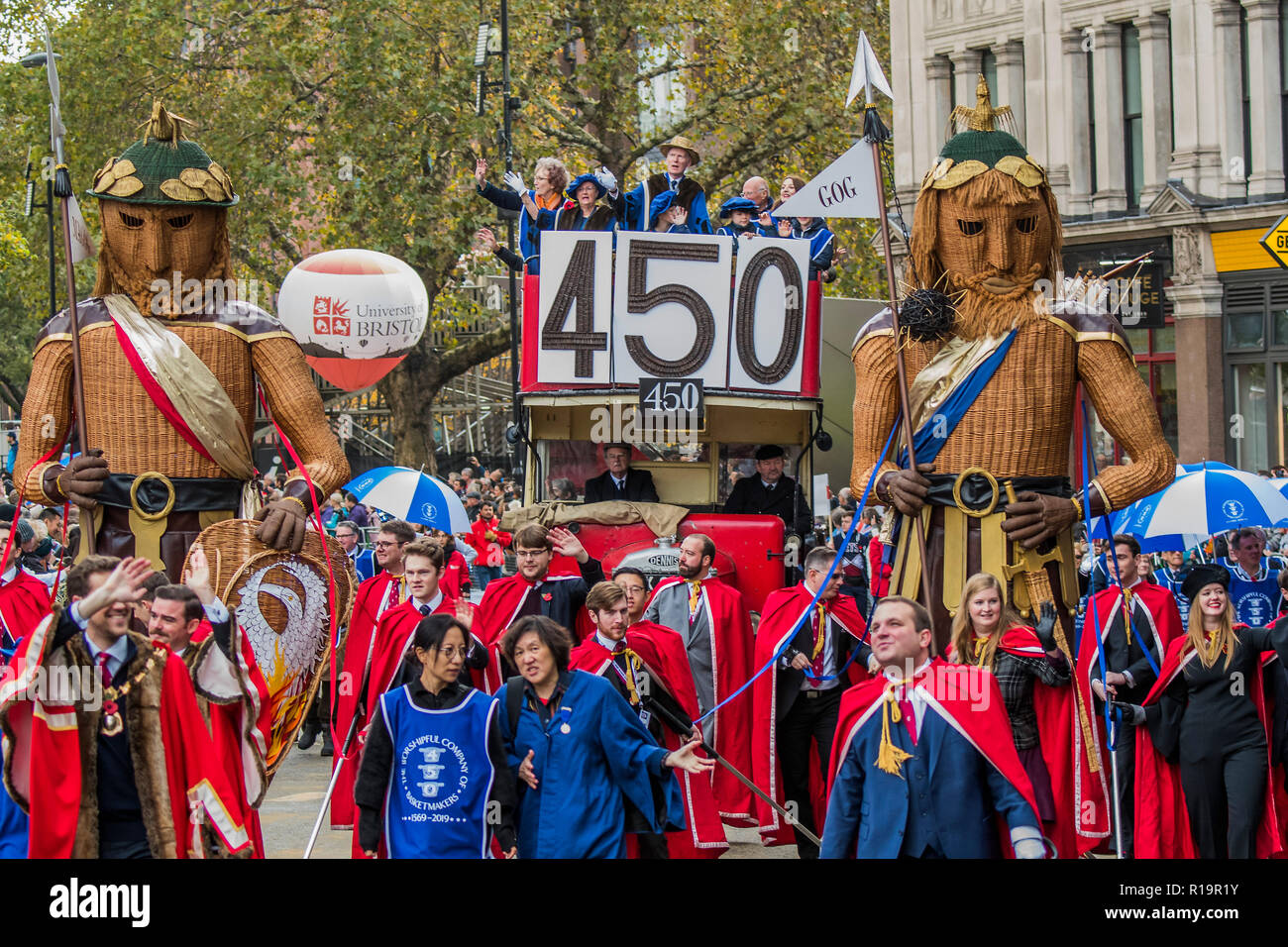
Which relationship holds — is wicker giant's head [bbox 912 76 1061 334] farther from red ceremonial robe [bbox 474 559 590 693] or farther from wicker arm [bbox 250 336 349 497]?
wicker arm [bbox 250 336 349 497]

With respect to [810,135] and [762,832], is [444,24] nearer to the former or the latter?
[810,135]

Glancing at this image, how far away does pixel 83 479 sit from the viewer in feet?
27.0

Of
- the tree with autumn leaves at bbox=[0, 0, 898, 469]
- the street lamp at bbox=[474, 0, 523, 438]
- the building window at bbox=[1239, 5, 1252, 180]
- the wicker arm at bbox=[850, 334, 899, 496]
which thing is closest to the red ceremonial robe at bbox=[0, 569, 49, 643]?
the wicker arm at bbox=[850, 334, 899, 496]

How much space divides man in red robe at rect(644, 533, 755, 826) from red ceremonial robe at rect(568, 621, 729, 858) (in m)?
0.58

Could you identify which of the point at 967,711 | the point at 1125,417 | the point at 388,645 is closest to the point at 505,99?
the point at 388,645

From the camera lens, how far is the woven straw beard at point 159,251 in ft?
28.1

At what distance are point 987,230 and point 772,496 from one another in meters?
4.80

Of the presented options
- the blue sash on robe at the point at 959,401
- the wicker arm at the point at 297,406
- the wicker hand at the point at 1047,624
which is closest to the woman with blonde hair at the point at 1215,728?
the wicker hand at the point at 1047,624

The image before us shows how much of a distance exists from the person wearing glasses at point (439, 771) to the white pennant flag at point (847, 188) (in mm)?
3007

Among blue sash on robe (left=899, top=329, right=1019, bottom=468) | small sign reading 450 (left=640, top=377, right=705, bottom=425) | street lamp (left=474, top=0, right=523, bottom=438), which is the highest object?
street lamp (left=474, top=0, right=523, bottom=438)

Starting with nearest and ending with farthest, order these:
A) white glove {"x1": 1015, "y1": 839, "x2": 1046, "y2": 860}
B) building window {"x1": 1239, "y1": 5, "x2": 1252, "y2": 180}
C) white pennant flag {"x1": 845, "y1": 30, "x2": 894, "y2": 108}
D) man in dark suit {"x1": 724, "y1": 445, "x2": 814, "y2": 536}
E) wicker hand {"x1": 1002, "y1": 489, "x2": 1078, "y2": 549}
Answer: white glove {"x1": 1015, "y1": 839, "x2": 1046, "y2": 860} → wicker hand {"x1": 1002, "y1": 489, "x2": 1078, "y2": 549} → white pennant flag {"x1": 845, "y1": 30, "x2": 894, "y2": 108} → man in dark suit {"x1": 724, "y1": 445, "x2": 814, "y2": 536} → building window {"x1": 1239, "y1": 5, "x2": 1252, "y2": 180}

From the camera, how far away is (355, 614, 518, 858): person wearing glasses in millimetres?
6668

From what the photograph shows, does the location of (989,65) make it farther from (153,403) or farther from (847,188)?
(153,403)

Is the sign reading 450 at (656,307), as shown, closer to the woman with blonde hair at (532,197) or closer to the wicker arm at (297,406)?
the woman with blonde hair at (532,197)
